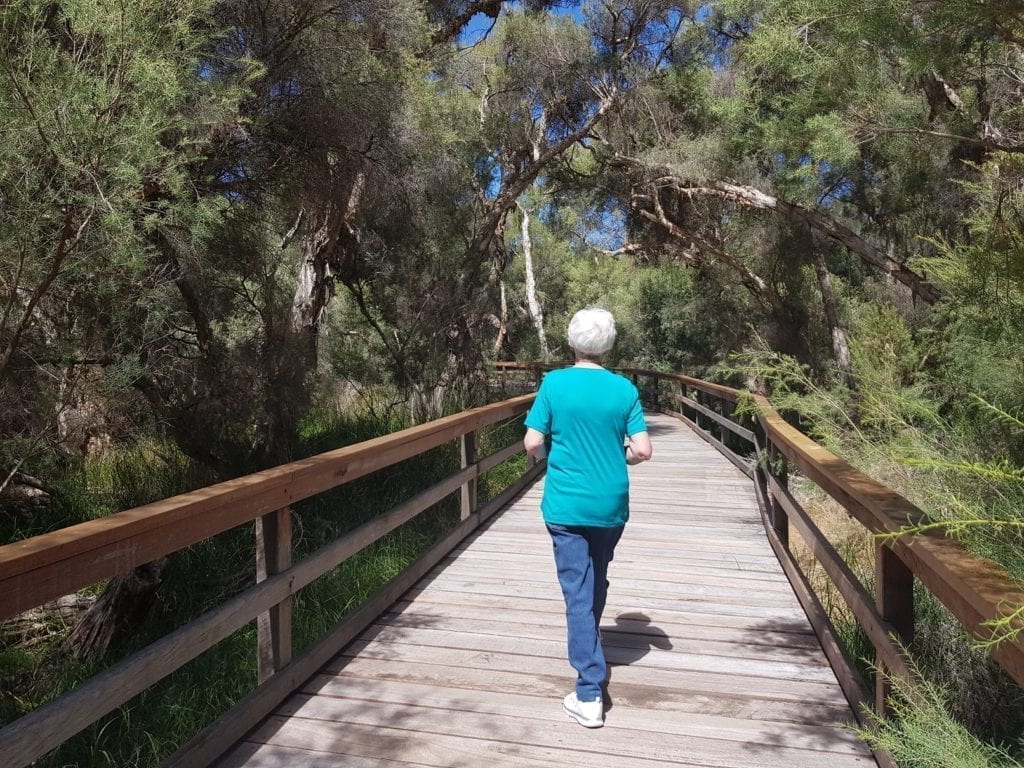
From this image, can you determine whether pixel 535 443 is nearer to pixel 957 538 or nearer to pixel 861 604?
pixel 861 604

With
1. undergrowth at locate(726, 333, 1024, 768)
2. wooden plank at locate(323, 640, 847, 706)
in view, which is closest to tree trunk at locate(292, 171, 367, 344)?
wooden plank at locate(323, 640, 847, 706)

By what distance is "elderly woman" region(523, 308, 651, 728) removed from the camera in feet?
9.62

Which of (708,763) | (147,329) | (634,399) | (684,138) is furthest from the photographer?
(684,138)

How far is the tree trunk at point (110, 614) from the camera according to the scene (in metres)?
4.84

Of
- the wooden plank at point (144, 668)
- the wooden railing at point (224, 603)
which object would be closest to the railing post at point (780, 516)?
the wooden railing at point (224, 603)

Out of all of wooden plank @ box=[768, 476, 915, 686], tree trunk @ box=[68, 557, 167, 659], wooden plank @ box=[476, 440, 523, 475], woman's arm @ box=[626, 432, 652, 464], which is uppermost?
woman's arm @ box=[626, 432, 652, 464]

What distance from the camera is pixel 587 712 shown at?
2.80 metres

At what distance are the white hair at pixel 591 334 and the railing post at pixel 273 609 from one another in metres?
A: 1.37

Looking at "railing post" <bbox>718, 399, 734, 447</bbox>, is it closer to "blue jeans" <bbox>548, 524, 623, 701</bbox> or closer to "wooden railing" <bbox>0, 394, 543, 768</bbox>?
"wooden railing" <bbox>0, 394, 543, 768</bbox>

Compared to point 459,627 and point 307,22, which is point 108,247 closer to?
point 459,627

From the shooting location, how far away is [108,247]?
397 cm

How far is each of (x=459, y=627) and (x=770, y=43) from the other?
5005 mm

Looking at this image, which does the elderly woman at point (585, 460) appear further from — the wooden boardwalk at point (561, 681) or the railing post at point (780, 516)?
the railing post at point (780, 516)

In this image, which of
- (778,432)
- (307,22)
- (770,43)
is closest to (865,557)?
(778,432)
